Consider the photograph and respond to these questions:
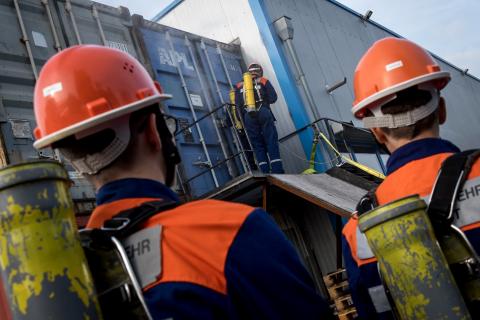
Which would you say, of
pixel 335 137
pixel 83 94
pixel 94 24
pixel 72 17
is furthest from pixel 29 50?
pixel 335 137

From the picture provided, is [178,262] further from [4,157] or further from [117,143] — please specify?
[4,157]

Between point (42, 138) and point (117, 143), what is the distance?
0.83 feet

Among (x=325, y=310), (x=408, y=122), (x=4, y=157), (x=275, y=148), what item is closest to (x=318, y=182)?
(x=275, y=148)

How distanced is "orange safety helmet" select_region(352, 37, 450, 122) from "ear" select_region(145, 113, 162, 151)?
45.9 inches

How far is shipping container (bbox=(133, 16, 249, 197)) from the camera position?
9.10 m

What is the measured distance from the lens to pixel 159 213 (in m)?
1.39

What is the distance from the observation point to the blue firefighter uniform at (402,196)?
71.9 inches

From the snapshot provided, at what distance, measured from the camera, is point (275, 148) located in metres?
9.38

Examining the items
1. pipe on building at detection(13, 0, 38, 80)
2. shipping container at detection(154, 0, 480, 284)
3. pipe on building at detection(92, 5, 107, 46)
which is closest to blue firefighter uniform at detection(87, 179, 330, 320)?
pipe on building at detection(13, 0, 38, 80)

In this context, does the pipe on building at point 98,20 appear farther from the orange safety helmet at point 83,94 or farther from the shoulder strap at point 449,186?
the shoulder strap at point 449,186

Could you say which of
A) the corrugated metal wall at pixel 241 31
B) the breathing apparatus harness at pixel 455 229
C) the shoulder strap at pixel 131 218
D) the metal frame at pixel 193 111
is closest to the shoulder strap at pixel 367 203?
the breathing apparatus harness at pixel 455 229

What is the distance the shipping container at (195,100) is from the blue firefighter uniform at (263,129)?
1.33 ft

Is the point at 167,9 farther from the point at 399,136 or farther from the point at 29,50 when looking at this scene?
the point at 399,136

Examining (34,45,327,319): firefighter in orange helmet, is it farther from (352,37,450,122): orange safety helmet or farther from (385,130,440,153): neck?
(352,37,450,122): orange safety helmet
